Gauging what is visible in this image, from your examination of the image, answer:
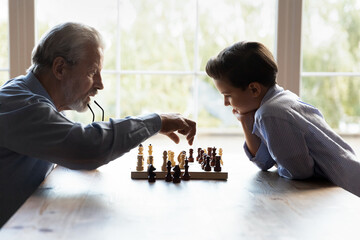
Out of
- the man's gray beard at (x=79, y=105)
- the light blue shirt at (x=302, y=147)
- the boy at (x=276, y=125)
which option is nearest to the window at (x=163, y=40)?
the boy at (x=276, y=125)

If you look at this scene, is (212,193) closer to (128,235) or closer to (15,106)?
(128,235)

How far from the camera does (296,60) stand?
3.03m

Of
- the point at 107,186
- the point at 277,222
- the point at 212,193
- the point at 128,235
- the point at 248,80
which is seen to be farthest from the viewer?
the point at 248,80

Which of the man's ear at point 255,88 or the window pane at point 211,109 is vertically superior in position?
the man's ear at point 255,88

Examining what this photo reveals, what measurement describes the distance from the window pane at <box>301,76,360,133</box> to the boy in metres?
1.00

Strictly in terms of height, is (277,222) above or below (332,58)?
below

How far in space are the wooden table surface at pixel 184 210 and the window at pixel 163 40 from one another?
4.39 feet

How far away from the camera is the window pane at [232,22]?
306 cm

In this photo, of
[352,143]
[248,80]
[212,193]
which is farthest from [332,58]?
[212,193]

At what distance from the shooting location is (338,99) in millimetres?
3168

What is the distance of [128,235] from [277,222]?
1.18 feet

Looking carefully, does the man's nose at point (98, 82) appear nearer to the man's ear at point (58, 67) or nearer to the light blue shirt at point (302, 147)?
the man's ear at point (58, 67)

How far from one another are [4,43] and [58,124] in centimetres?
170

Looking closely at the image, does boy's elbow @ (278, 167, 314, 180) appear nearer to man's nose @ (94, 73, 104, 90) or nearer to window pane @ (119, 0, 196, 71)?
man's nose @ (94, 73, 104, 90)
